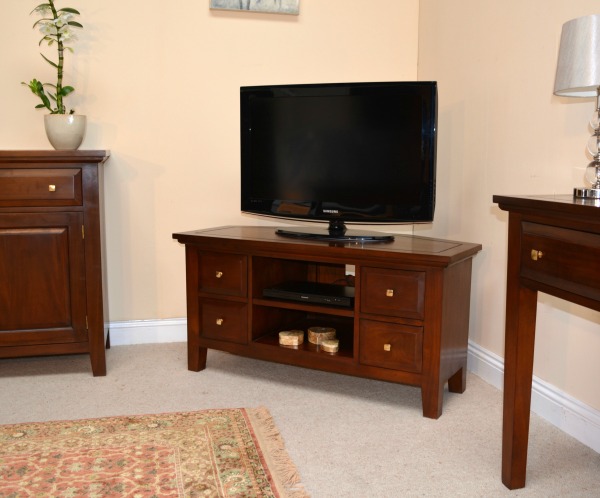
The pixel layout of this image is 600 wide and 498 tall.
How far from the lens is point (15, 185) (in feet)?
8.89

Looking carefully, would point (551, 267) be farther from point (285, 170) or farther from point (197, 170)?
point (197, 170)

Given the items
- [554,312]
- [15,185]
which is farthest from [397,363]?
[15,185]

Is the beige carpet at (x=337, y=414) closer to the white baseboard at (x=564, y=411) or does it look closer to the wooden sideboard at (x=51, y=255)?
the white baseboard at (x=564, y=411)

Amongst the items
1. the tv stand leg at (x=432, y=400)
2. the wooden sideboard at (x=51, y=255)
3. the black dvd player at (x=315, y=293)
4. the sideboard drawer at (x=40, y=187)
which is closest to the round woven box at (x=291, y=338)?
the black dvd player at (x=315, y=293)

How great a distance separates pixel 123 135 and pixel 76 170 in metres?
0.57

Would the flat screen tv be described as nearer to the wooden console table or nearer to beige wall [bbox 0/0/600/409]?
beige wall [bbox 0/0/600/409]

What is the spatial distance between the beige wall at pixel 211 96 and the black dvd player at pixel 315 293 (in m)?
0.63

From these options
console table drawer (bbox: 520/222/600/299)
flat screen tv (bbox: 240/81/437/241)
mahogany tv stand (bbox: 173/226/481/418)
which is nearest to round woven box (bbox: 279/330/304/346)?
mahogany tv stand (bbox: 173/226/481/418)

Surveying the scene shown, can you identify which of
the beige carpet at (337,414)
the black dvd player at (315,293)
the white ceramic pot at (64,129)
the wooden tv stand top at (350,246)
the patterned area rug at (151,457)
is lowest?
the beige carpet at (337,414)

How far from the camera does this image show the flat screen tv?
8.71 feet

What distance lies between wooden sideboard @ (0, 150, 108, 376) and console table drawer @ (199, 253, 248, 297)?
0.44 metres

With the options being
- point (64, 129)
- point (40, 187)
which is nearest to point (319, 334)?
point (40, 187)

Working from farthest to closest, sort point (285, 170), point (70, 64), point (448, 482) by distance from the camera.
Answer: point (70, 64) < point (285, 170) < point (448, 482)

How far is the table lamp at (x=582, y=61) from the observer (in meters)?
1.60
